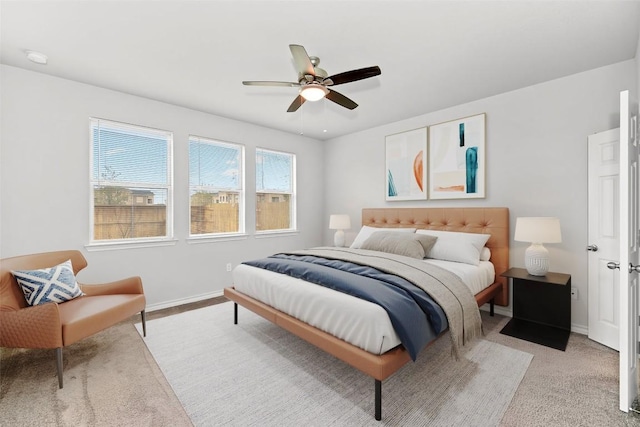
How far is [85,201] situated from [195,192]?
3.99 ft

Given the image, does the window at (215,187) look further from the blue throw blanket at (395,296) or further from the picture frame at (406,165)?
the picture frame at (406,165)

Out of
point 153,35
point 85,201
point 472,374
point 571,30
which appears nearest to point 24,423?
point 85,201

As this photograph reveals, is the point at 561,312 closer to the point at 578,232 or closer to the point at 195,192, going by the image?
the point at 578,232

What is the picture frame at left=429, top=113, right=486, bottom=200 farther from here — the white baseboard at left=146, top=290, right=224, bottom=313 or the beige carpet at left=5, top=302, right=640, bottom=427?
the white baseboard at left=146, top=290, right=224, bottom=313

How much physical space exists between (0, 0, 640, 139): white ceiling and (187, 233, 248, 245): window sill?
185cm

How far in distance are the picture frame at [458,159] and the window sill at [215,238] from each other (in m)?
2.89

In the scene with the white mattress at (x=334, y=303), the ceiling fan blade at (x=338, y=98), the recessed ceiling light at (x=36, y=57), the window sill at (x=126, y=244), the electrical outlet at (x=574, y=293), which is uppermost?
the recessed ceiling light at (x=36, y=57)

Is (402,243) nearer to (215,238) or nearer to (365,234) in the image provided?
(365,234)

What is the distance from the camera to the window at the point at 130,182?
10.6 feet

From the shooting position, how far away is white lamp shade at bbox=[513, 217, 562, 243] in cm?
266

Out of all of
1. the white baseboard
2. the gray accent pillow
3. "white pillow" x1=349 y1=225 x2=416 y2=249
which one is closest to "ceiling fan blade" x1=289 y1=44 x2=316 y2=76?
the gray accent pillow

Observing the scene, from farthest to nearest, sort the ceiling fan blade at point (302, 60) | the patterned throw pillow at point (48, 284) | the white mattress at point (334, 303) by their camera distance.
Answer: the patterned throw pillow at point (48, 284) < the ceiling fan blade at point (302, 60) < the white mattress at point (334, 303)

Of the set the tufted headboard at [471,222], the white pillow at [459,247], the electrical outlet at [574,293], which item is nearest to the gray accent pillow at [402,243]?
the white pillow at [459,247]

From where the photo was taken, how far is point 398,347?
5.86 feet
